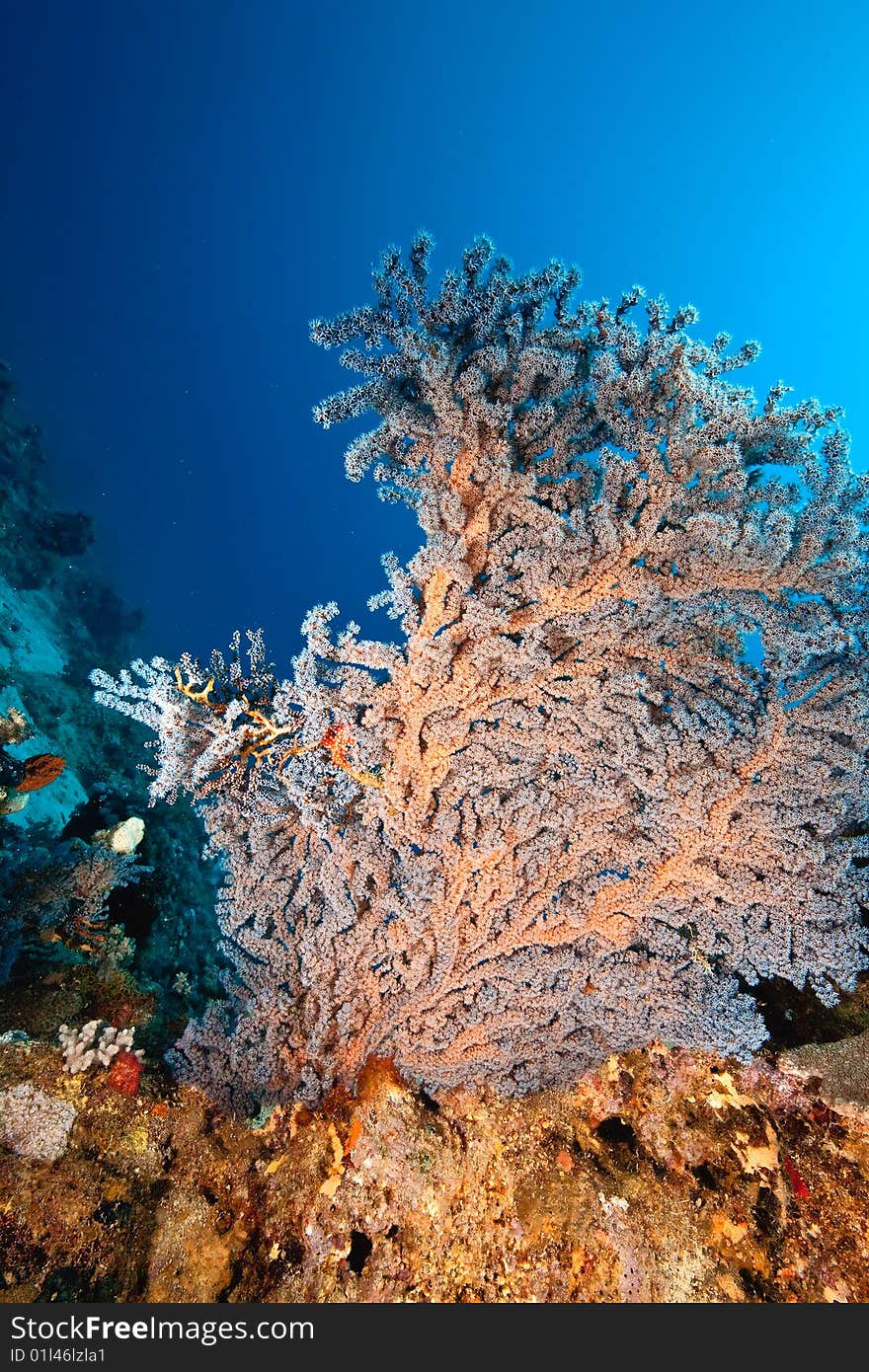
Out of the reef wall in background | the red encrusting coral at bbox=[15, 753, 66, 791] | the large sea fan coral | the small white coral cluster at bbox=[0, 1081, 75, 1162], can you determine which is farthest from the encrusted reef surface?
the red encrusting coral at bbox=[15, 753, 66, 791]

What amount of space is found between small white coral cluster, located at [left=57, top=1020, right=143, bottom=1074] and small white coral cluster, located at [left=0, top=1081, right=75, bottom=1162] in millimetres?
213

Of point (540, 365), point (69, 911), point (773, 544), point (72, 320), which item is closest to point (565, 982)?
point (773, 544)

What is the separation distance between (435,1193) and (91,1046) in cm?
245

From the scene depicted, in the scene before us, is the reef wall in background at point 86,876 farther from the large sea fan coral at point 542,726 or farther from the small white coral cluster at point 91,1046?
the large sea fan coral at point 542,726

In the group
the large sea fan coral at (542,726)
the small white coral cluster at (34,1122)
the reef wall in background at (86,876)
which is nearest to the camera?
the large sea fan coral at (542,726)

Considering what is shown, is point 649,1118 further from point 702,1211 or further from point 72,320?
point 72,320

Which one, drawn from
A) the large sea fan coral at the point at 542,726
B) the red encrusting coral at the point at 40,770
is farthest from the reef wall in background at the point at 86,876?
the large sea fan coral at the point at 542,726

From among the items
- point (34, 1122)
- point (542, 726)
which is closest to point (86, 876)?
point (34, 1122)

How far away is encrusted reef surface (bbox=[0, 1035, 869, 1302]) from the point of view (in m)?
3.25

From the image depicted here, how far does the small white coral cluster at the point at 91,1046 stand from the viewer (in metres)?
3.84

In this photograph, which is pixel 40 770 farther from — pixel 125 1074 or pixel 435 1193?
pixel 435 1193

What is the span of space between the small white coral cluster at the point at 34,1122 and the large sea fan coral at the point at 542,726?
0.71m

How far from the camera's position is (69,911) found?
5805 mm

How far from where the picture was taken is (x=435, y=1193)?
3.68m
